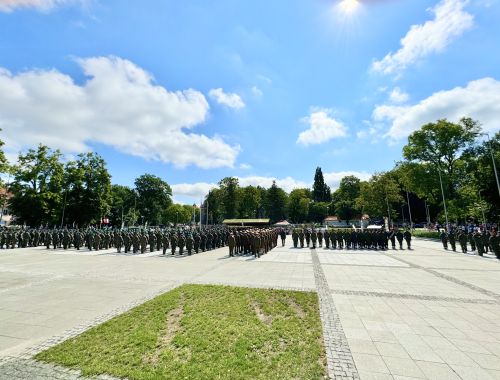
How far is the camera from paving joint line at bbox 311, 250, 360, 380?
3.80 m

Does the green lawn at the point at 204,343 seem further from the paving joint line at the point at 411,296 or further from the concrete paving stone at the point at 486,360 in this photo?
the concrete paving stone at the point at 486,360

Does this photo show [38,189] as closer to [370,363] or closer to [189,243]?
[189,243]

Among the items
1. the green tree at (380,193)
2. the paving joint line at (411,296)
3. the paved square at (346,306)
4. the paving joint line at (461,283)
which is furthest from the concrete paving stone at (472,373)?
the green tree at (380,193)

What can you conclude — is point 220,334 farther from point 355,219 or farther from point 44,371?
point 355,219

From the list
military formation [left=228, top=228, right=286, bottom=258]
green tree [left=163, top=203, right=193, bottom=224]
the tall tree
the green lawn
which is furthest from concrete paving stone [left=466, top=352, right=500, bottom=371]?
the tall tree

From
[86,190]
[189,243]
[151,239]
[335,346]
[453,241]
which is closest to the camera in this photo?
[335,346]

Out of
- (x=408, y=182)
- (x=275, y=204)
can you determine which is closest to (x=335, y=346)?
(x=408, y=182)

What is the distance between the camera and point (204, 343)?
15.1 ft

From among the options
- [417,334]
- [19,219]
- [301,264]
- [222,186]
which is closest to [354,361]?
[417,334]

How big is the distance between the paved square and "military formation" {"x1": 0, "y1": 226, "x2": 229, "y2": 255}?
18.1ft

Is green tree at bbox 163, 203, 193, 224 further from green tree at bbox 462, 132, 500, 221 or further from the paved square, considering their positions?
the paved square

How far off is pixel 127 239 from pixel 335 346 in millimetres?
17973

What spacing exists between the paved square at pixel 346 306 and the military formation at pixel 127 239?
18.1 feet

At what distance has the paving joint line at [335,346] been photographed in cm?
380
